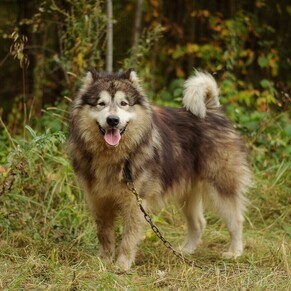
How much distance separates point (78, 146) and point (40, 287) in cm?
121

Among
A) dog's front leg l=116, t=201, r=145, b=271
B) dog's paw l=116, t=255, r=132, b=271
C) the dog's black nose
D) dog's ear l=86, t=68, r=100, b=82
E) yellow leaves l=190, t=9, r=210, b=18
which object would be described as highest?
dog's ear l=86, t=68, r=100, b=82

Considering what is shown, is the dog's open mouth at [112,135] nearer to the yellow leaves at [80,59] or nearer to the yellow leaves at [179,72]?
the yellow leaves at [80,59]

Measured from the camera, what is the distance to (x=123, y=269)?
191 inches

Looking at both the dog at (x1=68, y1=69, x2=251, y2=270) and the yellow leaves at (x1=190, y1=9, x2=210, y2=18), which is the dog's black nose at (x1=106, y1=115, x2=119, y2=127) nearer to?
the dog at (x1=68, y1=69, x2=251, y2=270)

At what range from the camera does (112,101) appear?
15.5 ft

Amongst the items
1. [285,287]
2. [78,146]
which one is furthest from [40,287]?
[285,287]

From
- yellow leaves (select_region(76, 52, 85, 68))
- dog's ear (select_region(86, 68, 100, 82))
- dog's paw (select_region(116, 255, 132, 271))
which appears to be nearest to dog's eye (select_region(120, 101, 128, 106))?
dog's ear (select_region(86, 68, 100, 82))

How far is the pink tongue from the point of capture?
4680 millimetres

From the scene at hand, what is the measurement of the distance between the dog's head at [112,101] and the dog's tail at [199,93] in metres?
0.63

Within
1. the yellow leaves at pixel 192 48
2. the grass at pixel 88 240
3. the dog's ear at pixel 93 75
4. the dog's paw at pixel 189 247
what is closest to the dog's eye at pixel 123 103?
the dog's ear at pixel 93 75

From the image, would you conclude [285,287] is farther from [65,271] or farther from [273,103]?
[273,103]

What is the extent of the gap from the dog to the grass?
0.21 metres

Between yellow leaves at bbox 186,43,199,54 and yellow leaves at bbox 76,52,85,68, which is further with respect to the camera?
yellow leaves at bbox 186,43,199,54

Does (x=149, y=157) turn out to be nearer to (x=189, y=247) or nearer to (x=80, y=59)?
(x=189, y=247)
